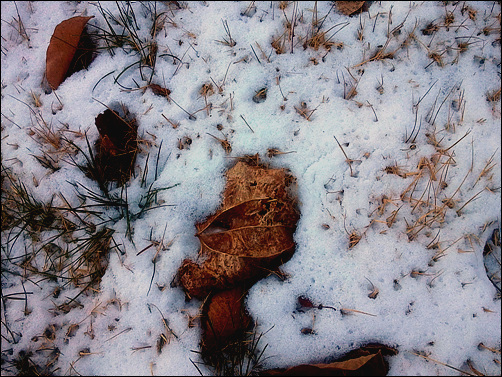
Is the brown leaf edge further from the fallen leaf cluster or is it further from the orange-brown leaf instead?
the orange-brown leaf

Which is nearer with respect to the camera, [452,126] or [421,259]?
[421,259]

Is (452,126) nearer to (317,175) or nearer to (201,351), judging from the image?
(317,175)

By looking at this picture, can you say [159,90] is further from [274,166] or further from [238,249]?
[238,249]

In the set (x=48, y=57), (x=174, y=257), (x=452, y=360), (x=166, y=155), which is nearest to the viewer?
(x=452, y=360)

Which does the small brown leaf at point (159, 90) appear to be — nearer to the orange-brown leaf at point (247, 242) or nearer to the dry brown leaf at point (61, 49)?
the dry brown leaf at point (61, 49)

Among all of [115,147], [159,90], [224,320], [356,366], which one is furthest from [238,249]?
[159,90]

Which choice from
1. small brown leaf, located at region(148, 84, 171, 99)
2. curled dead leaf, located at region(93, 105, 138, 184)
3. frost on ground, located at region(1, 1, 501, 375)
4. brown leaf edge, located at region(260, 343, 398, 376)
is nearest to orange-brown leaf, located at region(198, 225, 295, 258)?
frost on ground, located at region(1, 1, 501, 375)

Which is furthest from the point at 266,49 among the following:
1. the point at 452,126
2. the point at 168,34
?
the point at 452,126
